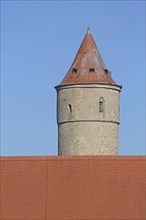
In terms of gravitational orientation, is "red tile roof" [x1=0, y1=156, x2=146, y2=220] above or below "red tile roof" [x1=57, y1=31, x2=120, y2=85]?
below

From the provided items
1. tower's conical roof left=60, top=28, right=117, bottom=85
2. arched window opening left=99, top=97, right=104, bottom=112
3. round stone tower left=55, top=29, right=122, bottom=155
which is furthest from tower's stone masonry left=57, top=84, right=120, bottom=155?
tower's conical roof left=60, top=28, right=117, bottom=85

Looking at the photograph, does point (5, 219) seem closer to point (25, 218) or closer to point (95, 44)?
point (25, 218)

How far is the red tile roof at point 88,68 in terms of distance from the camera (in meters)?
40.3

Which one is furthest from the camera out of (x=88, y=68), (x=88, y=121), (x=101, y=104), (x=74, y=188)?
(x=88, y=68)

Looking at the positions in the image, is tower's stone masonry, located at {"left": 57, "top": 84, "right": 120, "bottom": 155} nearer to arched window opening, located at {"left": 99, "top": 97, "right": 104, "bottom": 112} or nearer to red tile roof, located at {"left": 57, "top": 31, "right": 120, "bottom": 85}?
arched window opening, located at {"left": 99, "top": 97, "right": 104, "bottom": 112}

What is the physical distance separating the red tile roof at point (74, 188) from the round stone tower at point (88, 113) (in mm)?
11651

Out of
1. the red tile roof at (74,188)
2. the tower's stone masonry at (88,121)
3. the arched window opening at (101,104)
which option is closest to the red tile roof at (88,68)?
the tower's stone masonry at (88,121)

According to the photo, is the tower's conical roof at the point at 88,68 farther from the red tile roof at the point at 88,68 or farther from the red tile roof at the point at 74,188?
the red tile roof at the point at 74,188

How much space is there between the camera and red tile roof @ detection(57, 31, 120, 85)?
4034cm

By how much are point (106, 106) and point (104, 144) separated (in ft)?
5.65

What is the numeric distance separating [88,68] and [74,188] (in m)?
14.7

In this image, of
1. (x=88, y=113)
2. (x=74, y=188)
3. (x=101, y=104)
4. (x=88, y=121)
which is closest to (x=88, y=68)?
(x=101, y=104)

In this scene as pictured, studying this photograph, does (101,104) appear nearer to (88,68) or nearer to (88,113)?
(88,113)

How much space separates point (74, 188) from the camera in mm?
27094
